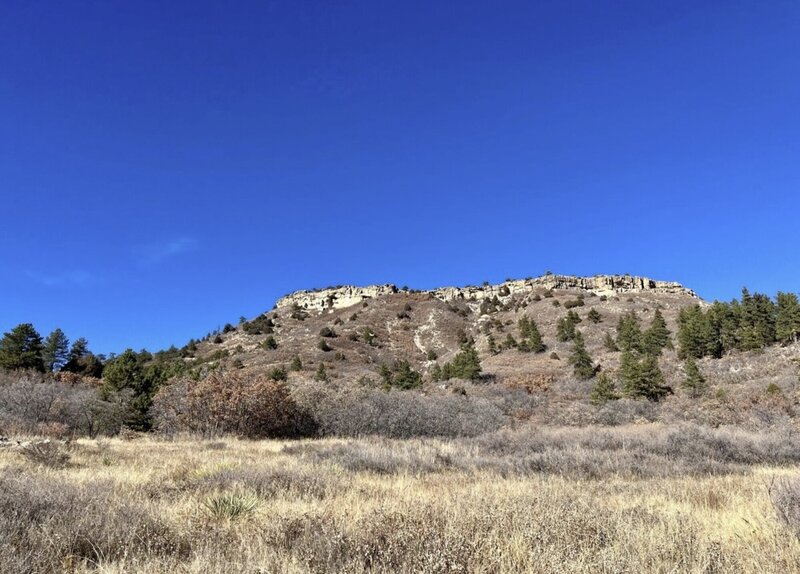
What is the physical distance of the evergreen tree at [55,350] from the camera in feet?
162

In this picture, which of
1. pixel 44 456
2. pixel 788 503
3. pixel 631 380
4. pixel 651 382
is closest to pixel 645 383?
pixel 651 382

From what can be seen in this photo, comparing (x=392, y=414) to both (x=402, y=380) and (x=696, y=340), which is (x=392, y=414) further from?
(x=696, y=340)

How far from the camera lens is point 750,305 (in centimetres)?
3891

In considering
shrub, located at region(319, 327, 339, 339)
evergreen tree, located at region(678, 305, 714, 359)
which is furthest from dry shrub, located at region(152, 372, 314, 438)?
shrub, located at region(319, 327, 339, 339)

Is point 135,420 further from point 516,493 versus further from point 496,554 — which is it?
point 496,554

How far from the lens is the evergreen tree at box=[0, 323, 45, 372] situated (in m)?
40.0

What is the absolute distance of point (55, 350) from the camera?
166 ft

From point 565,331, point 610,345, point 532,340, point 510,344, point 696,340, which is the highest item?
Result: point 565,331

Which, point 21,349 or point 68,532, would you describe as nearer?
point 68,532

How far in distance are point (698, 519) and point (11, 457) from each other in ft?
40.1

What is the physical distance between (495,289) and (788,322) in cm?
6959

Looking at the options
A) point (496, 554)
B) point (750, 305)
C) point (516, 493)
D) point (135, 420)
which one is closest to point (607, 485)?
point (516, 493)

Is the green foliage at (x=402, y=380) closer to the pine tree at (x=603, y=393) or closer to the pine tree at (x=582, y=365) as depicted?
the pine tree at (x=582, y=365)

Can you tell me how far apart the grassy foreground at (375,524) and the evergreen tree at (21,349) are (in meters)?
41.1
